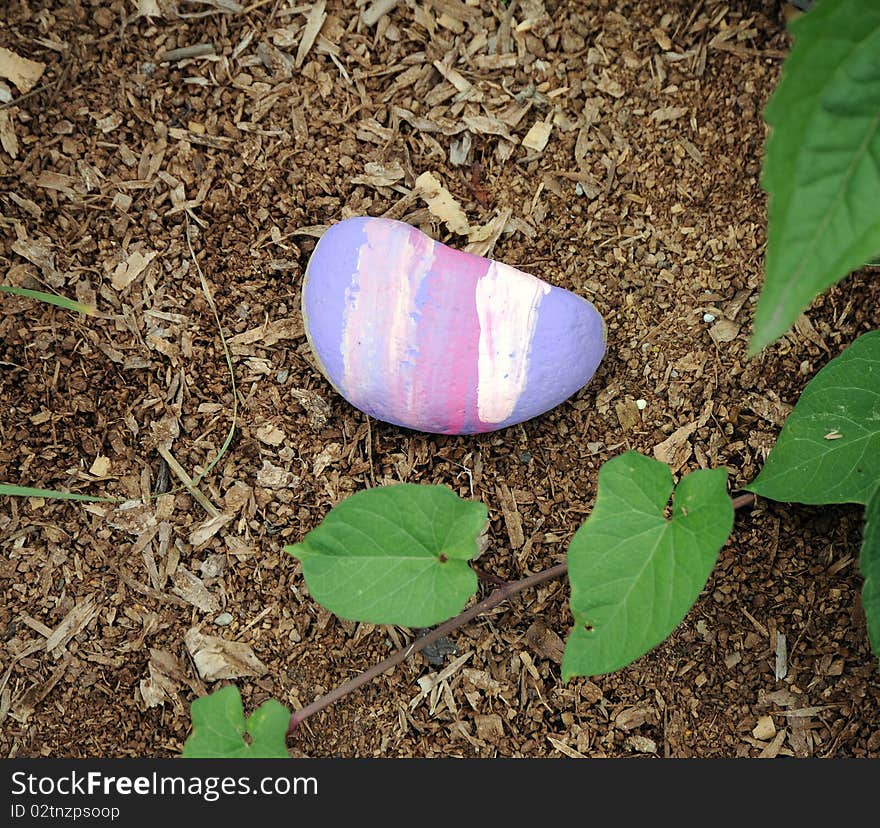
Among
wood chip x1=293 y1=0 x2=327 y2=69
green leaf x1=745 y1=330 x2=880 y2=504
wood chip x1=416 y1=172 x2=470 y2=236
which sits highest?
wood chip x1=293 y1=0 x2=327 y2=69

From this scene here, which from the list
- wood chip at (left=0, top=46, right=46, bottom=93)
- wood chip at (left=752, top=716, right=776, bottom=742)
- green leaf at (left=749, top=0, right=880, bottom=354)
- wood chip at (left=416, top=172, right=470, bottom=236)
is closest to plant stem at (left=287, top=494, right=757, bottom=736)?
wood chip at (left=752, top=716, right=776, bottom=742)

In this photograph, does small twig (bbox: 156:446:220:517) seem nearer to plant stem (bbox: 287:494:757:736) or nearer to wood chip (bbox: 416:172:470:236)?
plant stem (bbox: 287:494:757:736)

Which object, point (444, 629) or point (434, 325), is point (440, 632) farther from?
point (434, 325)

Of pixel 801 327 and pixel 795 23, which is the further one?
pixel 801 327

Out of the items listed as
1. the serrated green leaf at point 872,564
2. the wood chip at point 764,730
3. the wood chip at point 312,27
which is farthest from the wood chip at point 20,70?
the wood chip at point 764,730

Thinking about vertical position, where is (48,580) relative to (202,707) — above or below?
below

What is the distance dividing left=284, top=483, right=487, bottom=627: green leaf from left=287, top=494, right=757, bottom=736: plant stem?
0.18 m

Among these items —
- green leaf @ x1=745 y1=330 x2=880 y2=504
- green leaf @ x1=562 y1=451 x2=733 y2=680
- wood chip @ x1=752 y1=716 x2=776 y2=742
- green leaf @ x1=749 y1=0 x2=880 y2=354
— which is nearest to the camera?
green leaf @ x1=749 y1=0 x2=880 y2=354

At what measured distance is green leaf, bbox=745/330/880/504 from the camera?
4.08ft

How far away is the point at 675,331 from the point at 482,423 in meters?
0.40

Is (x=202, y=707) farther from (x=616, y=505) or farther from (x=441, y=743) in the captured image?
(x=616, y=505)

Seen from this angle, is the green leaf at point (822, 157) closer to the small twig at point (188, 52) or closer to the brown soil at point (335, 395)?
Result: the brown soil at point (335, 395)

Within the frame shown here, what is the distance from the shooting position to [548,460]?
146cm

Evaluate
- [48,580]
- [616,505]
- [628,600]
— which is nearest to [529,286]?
[616,505]
